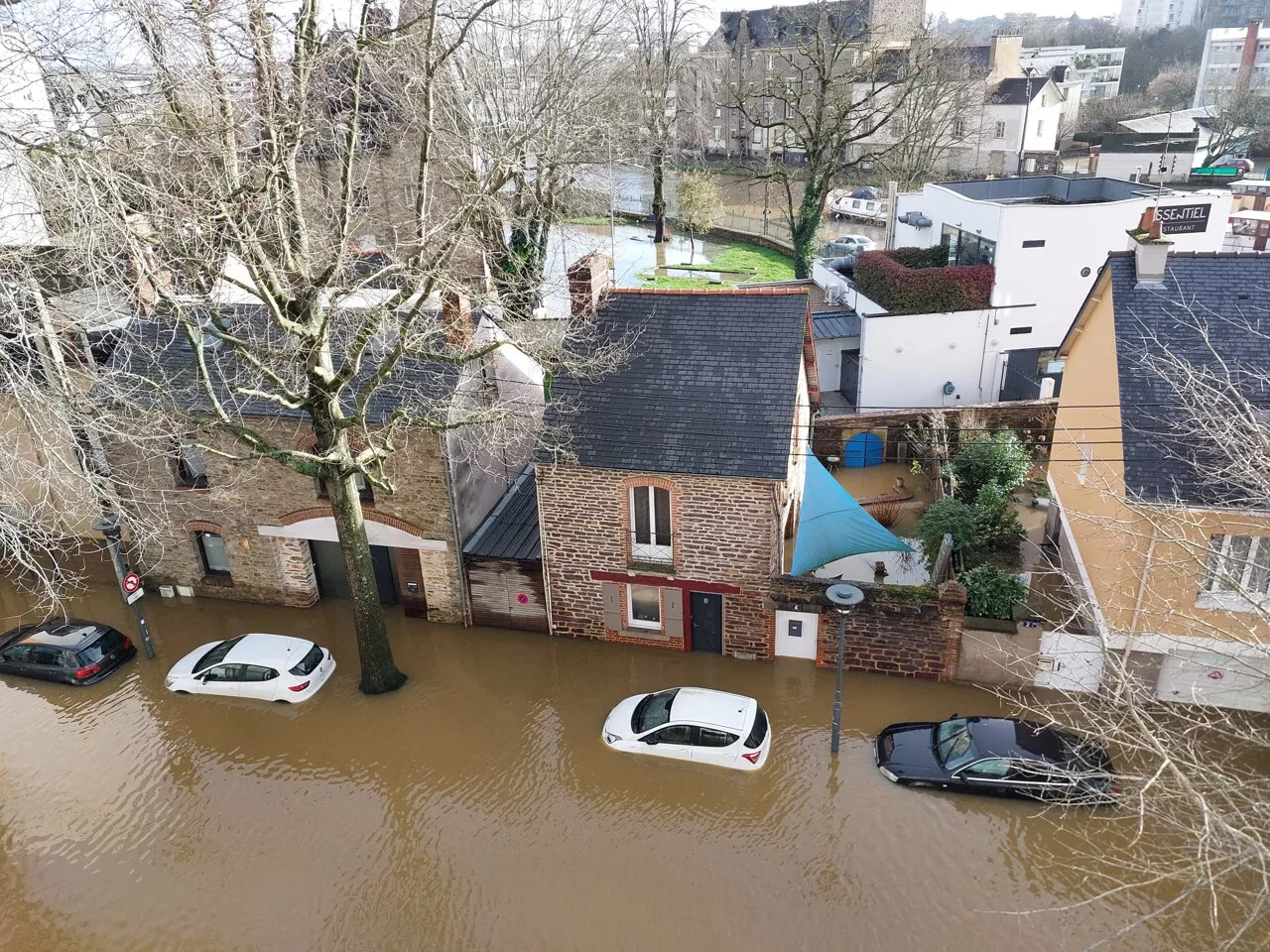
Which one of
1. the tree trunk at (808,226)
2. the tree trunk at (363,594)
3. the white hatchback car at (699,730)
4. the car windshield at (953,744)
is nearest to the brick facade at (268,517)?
the tree trunk at (363,594)

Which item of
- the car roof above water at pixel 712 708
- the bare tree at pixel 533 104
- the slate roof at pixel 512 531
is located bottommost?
the car roof above water at pixel 712 708

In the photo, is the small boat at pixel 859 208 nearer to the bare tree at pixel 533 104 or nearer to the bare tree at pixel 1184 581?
the bare tree at pixel 533 104

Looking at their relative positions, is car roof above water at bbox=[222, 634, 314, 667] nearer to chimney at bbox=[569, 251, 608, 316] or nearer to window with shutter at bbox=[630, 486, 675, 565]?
window with shutter at bbox=[630, 486, 675, 565]

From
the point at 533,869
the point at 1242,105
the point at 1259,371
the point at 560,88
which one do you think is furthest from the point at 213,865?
the point at 1242,105

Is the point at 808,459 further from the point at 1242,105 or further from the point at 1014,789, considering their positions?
the point at 1242,105

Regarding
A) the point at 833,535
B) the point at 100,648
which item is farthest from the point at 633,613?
the point at 100,648
